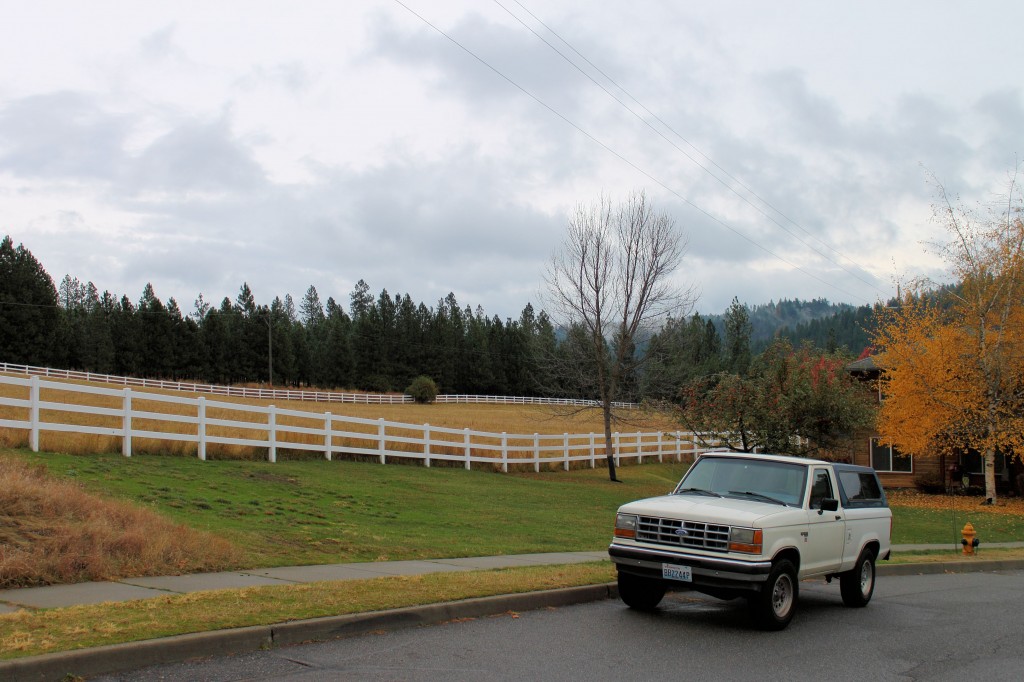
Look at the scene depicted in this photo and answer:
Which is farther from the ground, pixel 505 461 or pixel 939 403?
pixel 939 403

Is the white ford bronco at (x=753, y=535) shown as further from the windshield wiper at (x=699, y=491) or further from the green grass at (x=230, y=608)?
the green grass at (x=230, y=608)

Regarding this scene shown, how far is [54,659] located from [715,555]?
6010 mm

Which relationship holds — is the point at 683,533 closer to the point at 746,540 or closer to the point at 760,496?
the point at 746,540

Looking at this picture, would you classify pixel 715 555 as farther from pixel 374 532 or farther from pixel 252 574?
pixel 374 532

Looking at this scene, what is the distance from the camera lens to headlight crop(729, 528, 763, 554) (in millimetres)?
8906

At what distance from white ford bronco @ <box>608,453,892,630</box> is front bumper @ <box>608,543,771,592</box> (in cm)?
1

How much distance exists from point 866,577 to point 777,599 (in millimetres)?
2845

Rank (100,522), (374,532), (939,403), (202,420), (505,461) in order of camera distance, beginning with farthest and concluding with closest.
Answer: (939,403)
(505,461)
(202,420)
(374,532)
(100,522)

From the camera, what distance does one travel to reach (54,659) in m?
6.00

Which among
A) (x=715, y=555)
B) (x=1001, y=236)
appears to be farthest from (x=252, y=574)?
(x=1001, y=236)

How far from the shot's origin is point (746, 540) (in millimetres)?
8953

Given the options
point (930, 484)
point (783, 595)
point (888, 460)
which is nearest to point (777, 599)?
point (783, 595)

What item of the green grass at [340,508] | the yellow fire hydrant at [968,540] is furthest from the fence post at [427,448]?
the yellow fire hydrant at [968,540]

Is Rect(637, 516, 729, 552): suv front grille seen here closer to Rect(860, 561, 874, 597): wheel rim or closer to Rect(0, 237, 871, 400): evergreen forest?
Rect(860, 561, 874, 597): wheel rim
